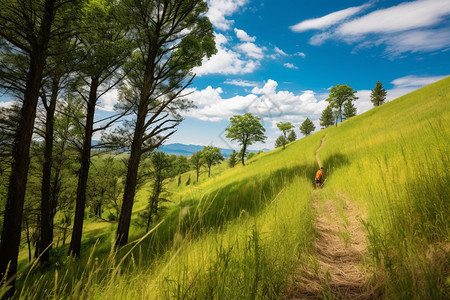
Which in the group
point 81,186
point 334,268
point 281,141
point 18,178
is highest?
point 281,141

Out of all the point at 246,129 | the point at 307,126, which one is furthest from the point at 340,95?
the point at 307,126

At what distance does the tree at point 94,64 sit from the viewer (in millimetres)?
7299

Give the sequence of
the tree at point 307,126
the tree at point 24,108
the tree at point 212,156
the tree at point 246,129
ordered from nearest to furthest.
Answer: the tree at point 24,108
the tree at point 246,129
the tree at point 212,156
the tree at point 307,126

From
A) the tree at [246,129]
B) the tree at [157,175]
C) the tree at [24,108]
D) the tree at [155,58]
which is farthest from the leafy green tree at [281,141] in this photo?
the tree at [24,108]

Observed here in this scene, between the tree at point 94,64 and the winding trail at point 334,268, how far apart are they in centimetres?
906

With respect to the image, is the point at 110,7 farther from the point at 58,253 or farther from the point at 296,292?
the point at 58,253

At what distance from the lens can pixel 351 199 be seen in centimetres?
518

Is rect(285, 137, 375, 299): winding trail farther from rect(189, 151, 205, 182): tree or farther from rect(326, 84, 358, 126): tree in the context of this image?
rect(189, 151, 205, 182): tree

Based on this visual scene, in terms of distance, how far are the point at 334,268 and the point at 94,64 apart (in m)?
9.85

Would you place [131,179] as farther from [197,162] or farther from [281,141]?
[197,162]

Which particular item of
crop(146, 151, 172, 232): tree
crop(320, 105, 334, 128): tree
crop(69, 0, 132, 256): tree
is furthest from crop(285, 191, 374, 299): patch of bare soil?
crop(320, 105, 334, 128): tree

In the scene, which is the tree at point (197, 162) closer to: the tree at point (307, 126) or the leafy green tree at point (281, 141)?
the leafy green tree at point (281, 141)

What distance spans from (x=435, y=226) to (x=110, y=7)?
11.4 metres

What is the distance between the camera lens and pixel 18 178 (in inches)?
209
